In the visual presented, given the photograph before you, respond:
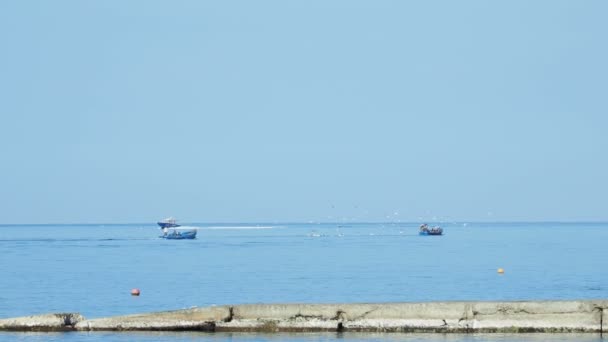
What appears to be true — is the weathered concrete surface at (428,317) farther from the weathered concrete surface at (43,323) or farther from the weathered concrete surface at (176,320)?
the weathered concrete surface at (43,323)

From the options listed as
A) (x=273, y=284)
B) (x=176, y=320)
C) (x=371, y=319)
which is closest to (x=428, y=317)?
(x=371, y=319)

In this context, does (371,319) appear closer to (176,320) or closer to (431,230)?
(176,320)

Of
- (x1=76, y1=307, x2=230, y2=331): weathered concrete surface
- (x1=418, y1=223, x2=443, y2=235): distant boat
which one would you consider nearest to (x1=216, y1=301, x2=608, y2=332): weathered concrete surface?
(x1=76, y1=307, x2=230, y2=331): weathered concrete surface

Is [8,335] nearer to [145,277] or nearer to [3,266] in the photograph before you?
[145,277]

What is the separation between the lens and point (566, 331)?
22609 mm

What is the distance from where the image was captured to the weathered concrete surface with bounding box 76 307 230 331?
23.8 m

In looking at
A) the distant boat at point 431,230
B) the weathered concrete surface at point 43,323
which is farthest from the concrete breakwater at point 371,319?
the distant boat at point 431,230

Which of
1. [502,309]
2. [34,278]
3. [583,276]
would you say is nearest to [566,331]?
[502,309]

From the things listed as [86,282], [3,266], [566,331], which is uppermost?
[3,266]

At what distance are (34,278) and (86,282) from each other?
5129 mm

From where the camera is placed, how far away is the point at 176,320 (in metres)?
23.9

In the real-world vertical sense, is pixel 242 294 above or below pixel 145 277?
below

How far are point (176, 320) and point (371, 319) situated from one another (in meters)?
4.18

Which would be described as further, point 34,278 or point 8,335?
point 34,278
